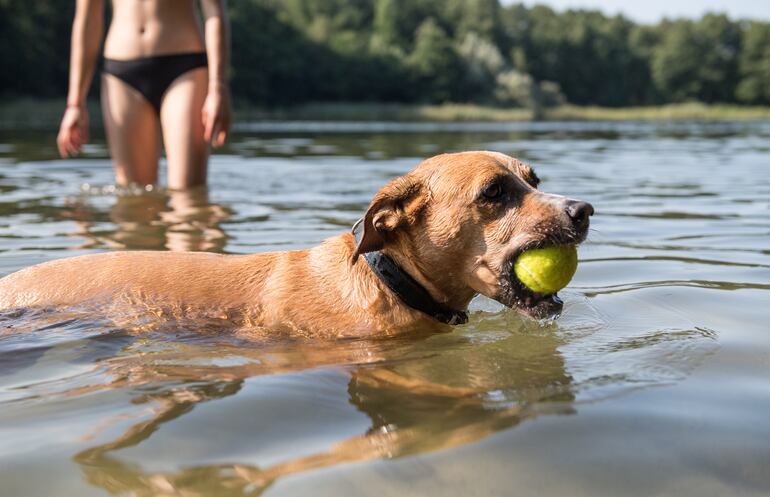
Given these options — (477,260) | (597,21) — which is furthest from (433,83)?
(477,260)

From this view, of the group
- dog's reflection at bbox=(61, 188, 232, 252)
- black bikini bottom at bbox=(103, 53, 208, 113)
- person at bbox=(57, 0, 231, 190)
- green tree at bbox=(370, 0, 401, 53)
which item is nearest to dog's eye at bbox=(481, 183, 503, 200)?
dog's reflection at bbox=(61, 188, 232, 252)

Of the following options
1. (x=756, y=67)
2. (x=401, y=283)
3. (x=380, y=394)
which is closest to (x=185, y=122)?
(x=401, y=283)

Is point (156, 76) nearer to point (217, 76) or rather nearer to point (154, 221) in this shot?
point (217, 76)

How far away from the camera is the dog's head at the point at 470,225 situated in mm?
4301

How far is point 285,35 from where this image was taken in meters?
111


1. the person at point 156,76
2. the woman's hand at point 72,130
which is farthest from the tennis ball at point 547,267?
the woman's hand at point 72,130

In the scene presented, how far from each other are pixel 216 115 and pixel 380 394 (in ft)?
16.0

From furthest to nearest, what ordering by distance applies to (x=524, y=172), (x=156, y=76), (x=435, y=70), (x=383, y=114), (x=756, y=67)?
(x=756, y=67), (x=435, y=70), (x=383, y=114), (x=156, y=76), (x=524, y=172)

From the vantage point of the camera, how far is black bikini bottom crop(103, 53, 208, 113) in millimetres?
8295

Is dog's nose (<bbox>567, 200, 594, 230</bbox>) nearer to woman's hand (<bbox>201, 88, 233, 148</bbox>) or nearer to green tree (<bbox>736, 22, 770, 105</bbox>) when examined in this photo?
woman's hand (<bbox>201, 88, 233, 148</bbox>)

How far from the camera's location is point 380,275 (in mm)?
4535

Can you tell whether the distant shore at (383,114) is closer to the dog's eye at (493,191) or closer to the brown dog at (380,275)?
the brown dog at (380,275)

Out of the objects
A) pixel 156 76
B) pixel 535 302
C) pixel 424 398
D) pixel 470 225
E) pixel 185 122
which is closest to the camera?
pixel 424 398

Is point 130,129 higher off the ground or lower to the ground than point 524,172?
lower
